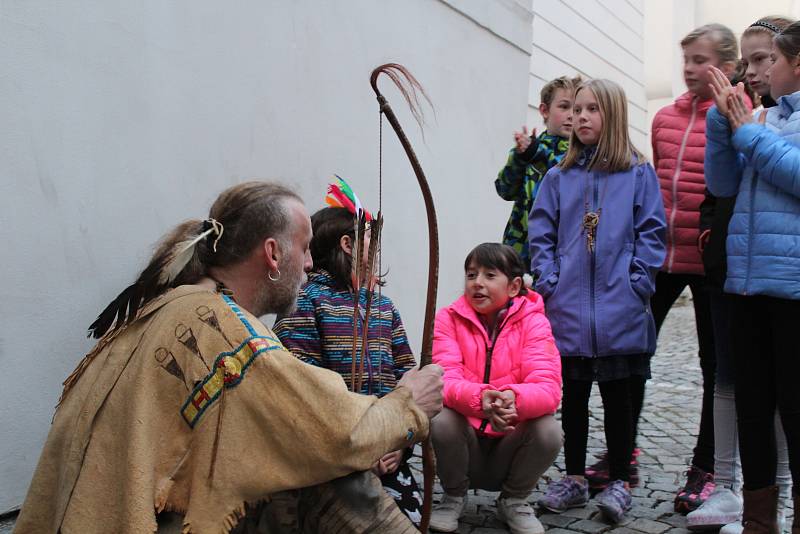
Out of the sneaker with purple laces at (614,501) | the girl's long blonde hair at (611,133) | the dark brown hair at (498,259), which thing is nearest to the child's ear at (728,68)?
the girl's long blonde hair at (611,133)

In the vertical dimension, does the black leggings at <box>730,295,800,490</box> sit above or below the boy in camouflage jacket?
below

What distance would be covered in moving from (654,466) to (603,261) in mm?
1319

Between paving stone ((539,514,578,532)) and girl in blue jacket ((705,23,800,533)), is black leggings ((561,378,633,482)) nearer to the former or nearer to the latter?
paving stone ((539,514,578,532))

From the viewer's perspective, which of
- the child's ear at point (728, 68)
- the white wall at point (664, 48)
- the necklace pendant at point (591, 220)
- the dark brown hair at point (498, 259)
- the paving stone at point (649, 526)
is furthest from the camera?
the white wall at point (664, 48)

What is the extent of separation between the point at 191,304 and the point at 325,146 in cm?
278

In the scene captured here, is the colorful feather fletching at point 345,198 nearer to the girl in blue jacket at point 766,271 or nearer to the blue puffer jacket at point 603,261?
the blue puffer jacket at point 603,261

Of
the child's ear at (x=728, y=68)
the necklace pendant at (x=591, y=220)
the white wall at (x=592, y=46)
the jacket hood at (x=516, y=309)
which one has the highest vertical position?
the white wall at (x=592, y=46)

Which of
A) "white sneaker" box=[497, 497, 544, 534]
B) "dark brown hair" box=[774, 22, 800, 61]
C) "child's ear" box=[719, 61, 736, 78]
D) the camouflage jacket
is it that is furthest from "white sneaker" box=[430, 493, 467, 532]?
"child's ear" box=[719, 61, 736, 78]

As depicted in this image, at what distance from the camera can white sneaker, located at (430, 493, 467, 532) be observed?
3.40 meters

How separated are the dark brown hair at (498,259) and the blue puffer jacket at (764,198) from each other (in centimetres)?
88

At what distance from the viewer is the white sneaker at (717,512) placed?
11.0 ft

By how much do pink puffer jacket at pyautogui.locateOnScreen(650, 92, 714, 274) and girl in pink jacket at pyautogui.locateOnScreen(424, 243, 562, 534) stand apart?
731mm

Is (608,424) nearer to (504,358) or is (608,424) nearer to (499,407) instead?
(504,358)

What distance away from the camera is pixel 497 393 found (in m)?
3.33
